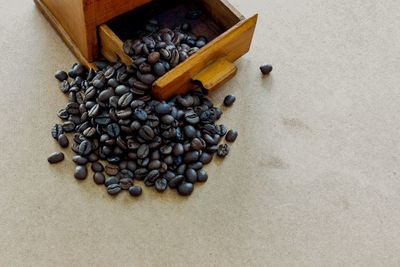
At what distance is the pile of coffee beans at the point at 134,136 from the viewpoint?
120 cm

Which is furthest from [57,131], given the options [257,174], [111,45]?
[257,174]

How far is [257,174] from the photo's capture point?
4.22ft

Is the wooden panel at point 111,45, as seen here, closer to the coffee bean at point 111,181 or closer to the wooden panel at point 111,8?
the wooden panel at point 111,8

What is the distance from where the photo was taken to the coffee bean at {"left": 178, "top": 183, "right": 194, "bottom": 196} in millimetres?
1222

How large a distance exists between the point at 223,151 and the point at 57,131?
0.39 meters

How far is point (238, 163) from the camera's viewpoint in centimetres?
129

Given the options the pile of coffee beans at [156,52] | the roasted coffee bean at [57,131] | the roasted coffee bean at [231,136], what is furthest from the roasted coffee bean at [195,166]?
the roasted coffee bean at [57,131]

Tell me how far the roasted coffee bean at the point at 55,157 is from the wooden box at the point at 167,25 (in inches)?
9.5

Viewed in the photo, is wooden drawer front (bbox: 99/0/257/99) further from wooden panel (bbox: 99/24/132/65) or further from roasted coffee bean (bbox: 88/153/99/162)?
roasted coffee bean (bbox: 88/153/99/162)

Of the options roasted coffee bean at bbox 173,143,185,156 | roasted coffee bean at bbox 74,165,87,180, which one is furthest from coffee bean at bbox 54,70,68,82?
roasted coffee bean at bbox 173,143,185,156

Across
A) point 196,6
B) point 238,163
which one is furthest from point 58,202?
point 196,6

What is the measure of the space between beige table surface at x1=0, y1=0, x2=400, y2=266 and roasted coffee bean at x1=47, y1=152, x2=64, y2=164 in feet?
0.05

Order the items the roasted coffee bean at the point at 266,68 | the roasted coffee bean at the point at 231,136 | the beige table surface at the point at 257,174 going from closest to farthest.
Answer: the beige table surface at the point at 257,174, the roasted coffee bean at the point at 231,136, the roasted coffee bean at the point at 266,68

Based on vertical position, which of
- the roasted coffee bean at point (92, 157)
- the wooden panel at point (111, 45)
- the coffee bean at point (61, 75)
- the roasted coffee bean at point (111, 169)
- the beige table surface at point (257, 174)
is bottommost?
the beige table surface at point (257, 174)
